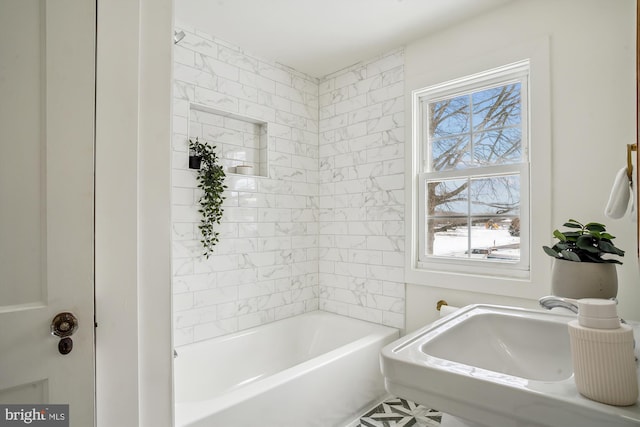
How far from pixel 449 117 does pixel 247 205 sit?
1.74 meters

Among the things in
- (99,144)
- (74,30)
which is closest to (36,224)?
(99,144)

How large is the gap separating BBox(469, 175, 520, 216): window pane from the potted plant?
95 cm

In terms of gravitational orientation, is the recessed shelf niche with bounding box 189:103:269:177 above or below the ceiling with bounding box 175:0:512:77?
below

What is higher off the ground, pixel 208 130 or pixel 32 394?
pixel 208 130

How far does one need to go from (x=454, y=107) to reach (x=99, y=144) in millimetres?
2325

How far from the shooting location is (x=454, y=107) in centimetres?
252

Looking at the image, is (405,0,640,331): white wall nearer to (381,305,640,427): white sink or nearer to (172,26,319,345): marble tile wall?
(381,305,640,427): white sink

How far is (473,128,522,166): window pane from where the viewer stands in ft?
7.25

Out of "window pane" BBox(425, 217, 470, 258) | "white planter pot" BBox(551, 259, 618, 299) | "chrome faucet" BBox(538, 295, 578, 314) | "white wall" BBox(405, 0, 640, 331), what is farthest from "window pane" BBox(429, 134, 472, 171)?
"chrome faucet" BBox(538, 295, 578, 314)

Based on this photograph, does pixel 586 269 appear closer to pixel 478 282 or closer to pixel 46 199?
pixel 478 282

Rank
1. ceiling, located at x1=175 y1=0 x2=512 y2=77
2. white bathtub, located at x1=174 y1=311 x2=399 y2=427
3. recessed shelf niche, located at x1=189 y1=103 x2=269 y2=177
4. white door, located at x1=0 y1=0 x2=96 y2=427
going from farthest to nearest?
1. recessed shelf niche, located at x1=189 y1=103 x2=269 y2=177
2. ceiling, located at x1=175 y1=0 x2=512 y2=77
3. white bathtub, located at x1=174 y1=311 x2=399 y2=427
4. white door, located at x1=0 y1=0 x2=96 y2=427

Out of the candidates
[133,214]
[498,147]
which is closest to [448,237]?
[498,147]

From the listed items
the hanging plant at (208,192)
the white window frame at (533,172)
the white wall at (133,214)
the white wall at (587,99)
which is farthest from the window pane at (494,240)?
the white wall at (133,214)

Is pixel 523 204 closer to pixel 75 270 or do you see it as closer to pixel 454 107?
pixel 454 107
